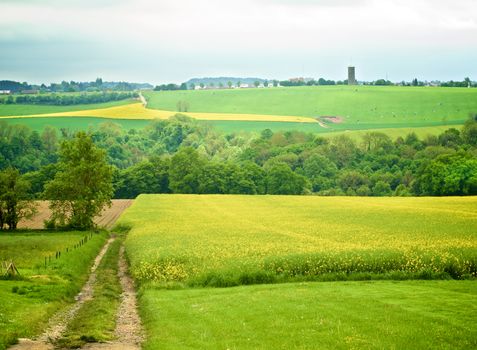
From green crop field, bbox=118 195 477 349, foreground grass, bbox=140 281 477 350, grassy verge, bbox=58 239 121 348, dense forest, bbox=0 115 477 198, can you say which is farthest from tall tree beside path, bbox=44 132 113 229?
foreground grass, bbox=140 281 477 350

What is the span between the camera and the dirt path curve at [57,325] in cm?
2609

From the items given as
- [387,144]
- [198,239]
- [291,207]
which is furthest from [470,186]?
[198,239]

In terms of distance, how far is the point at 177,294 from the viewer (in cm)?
3722

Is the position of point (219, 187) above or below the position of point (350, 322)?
below

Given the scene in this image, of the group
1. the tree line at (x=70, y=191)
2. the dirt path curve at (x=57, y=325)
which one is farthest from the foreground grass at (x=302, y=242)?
the tree line at (x=70, y=191)

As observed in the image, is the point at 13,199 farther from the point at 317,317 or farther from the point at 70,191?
the point at 317,317

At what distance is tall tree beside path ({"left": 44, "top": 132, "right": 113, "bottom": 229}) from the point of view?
8500 centimetres

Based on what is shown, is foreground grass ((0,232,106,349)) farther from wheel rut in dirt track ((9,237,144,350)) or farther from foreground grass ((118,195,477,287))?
foreground grass ((118,195,477,287))

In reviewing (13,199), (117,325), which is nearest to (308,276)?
(117,325)

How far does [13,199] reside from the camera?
83.6m

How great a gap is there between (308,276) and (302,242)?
1273 cm

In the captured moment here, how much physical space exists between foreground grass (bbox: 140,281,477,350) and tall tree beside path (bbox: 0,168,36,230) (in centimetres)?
5033

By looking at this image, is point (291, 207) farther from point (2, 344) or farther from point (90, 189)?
point (2, 344)

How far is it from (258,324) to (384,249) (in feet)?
71.4
